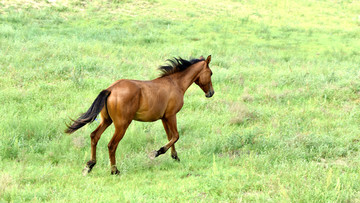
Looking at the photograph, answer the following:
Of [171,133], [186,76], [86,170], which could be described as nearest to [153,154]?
[171,133]

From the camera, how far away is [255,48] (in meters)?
17.8

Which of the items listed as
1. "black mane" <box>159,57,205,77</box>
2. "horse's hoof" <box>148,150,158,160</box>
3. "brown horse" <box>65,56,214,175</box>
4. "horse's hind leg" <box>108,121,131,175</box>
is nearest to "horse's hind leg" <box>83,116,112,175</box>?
"brown horse" <box>65,56,214,175</box>

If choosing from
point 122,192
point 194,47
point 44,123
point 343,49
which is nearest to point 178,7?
point 194,47

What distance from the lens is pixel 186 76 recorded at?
22.1 feet

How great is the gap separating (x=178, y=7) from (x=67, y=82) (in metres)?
16.7

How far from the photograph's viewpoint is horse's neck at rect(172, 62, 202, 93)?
6.69 meters

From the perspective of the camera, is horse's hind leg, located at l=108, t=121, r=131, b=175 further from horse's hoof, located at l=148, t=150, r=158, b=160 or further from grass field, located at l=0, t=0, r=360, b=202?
horse's hoof, located at l=148, t=150, r=158, b=160

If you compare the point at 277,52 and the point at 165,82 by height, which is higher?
the point at 165,82

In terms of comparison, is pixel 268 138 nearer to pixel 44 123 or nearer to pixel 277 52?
pixel 44 123

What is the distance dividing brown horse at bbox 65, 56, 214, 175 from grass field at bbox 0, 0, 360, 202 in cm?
48

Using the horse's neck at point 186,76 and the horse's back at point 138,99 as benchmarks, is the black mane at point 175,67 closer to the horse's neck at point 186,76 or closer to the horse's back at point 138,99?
the horse's neck at point 186,76

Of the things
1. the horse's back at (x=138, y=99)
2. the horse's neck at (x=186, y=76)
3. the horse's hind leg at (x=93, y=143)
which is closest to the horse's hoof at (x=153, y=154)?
the horse's back at (x=138, y=99)

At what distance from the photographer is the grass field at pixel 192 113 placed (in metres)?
5.27

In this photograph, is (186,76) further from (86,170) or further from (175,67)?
(86,170)
